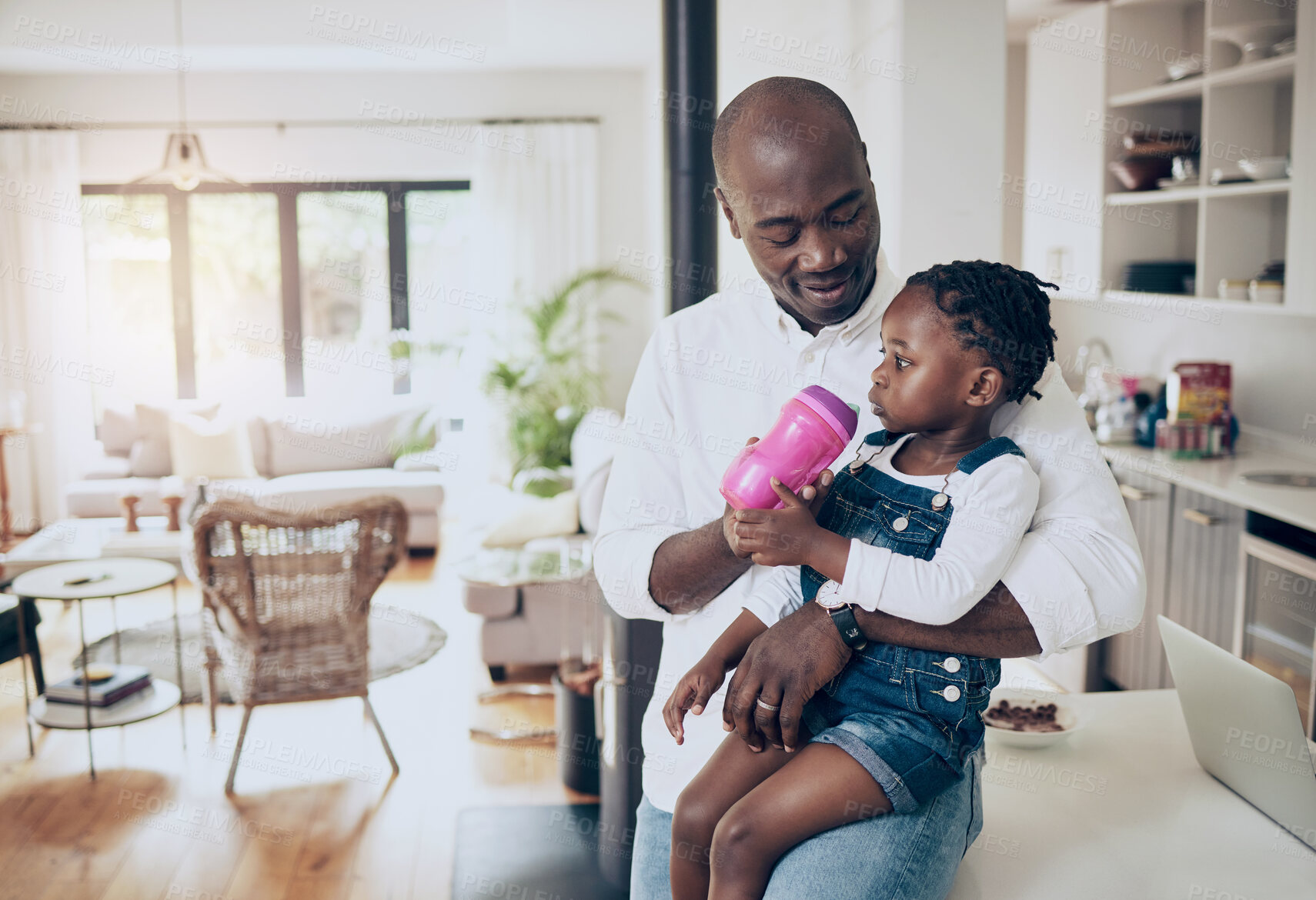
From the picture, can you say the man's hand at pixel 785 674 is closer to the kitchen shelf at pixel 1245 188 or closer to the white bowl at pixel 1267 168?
the kitchen shelf at pixel 1245 188

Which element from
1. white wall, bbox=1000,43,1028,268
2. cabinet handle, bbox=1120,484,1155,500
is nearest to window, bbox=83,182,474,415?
white wall, bbox=1000,43,1028,268

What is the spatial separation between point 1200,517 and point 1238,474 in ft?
0.82

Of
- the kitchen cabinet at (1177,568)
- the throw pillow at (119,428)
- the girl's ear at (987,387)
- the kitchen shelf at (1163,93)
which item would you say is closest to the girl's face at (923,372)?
the girl's ear at (987,387)

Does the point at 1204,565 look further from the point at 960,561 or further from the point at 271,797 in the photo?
the point at 271,797

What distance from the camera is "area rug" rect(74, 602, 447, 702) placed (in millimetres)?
4219

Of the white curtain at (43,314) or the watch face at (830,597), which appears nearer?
the watch face at (830,597)

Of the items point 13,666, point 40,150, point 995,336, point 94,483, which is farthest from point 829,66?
point 40,150

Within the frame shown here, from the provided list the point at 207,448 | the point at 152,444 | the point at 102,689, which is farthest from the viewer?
the point at 152,444

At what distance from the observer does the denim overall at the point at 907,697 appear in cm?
96

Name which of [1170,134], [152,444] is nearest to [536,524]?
[1170,134]

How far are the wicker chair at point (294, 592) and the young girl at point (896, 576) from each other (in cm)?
234

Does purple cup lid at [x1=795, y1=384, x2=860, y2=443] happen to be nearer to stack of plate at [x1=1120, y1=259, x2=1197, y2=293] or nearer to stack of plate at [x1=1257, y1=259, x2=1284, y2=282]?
stack of plate at [x1=1257, y1=259, x2=1284, y2=282]

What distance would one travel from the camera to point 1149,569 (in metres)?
3.29

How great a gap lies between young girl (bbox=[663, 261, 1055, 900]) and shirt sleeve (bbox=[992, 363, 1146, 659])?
3cm
